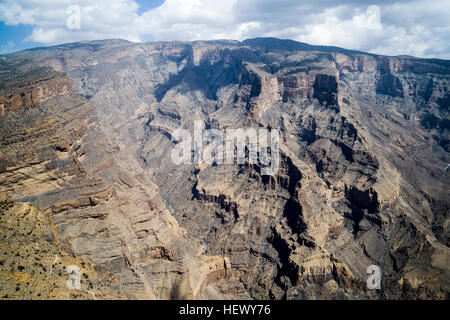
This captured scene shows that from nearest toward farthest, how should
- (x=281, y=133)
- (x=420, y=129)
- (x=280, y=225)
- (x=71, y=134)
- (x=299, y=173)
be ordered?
(x=71, y=134), (x=280, y=225), (x=299, y=173), (x=281, y=133), (x=420, y=129)

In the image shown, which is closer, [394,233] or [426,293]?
[426,293]

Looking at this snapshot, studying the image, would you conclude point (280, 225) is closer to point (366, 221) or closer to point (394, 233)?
point (366, 221)

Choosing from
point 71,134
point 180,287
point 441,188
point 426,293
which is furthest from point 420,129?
point 71,134

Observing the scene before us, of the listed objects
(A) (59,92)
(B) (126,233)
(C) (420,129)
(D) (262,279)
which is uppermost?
(A) (59,92)

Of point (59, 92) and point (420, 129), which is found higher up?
point (59, 92)

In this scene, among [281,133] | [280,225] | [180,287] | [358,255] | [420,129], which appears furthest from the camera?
[420,129]

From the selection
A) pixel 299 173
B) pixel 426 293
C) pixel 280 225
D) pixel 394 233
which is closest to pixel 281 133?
pixel 299 173
